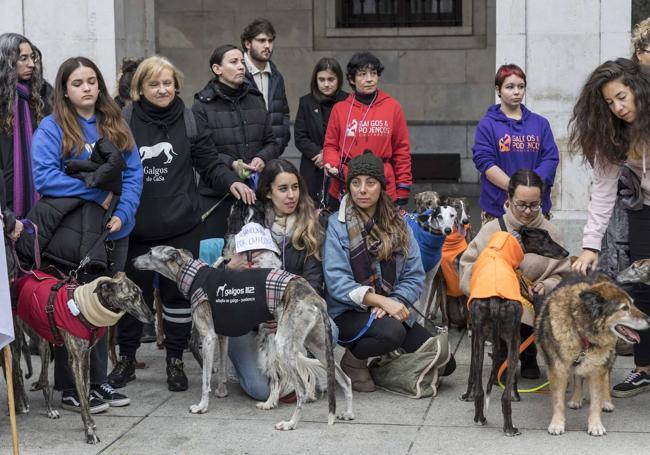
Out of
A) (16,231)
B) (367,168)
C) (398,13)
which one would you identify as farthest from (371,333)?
(398,13)

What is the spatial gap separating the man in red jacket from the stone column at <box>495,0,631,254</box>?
1.83m

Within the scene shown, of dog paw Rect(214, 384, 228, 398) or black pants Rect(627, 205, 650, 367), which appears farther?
dog paw Rect(214, 384, 228, 398)

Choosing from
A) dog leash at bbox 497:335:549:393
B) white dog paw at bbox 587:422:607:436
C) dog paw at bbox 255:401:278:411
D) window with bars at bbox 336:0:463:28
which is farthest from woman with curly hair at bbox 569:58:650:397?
window with bars at bbox 336:0:463:28

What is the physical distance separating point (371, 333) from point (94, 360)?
5.67ft

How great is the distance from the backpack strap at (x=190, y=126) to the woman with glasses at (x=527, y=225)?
1.98 metres

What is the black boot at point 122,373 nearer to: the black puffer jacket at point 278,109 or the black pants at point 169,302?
the black pants at point 169,302

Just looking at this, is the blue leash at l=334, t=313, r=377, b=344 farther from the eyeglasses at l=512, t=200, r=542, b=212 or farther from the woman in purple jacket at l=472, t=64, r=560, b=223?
the woman in purple jacket at l=472, t=64, r=560, b=223

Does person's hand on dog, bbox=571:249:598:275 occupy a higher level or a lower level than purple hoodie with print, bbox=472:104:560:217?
lower

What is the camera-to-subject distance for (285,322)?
6316mm

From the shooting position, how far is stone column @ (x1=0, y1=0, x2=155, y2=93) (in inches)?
410

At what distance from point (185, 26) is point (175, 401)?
887 centimetres

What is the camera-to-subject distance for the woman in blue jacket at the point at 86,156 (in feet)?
21.4

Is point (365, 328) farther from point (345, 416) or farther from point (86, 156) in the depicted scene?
point (86, 156)

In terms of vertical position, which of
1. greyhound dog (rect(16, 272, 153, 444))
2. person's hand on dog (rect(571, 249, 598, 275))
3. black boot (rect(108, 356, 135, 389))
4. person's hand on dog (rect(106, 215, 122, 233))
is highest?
person's hand on dog (rect(106, 215, 122, 233))
